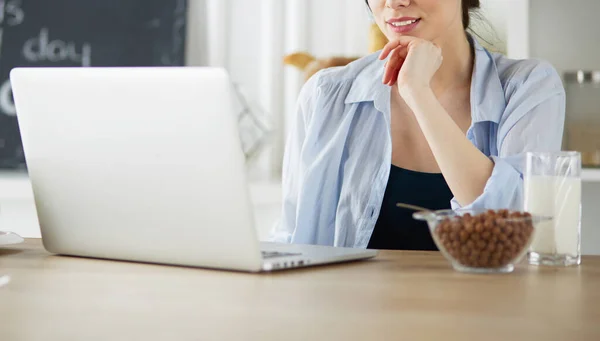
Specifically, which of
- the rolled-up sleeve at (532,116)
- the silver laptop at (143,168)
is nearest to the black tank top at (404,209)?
the rolled-up sleeve at (532,116)

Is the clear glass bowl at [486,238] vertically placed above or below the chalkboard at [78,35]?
below

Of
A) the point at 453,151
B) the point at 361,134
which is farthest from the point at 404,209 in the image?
the point at 453,151

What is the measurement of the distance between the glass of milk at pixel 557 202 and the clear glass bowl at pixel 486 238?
0.27 feet

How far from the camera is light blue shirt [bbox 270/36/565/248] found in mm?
1688

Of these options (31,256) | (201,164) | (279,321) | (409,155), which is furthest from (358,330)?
(409,155)

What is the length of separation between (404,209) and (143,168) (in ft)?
2.72

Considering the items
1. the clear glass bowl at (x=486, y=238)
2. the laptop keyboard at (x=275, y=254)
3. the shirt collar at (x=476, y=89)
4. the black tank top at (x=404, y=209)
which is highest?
the shirt collar at (x=476, y=89)

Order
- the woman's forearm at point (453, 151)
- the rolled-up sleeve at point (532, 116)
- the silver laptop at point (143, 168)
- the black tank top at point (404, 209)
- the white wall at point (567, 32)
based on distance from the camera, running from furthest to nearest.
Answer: the white wall at point (567, 32) → the black tank top at point (404, 209) → the rolled-up sleeve at point (532, 116) → the woman's forearm at point (453, 151) → the silver laptop at point (143, 168)

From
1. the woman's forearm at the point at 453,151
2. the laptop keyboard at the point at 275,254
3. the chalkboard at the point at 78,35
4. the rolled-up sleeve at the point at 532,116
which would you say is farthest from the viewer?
the chalkboard at the point at 78,35

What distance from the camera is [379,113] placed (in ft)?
6.14

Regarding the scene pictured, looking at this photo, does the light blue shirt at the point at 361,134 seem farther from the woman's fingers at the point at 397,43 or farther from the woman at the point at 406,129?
the woman's fingers at the point at 397,43

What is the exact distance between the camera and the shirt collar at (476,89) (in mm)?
1736

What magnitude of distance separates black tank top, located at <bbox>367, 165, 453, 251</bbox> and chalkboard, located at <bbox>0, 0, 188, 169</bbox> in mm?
1327

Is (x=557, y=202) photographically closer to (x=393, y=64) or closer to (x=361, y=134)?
(x=393, y=64)
